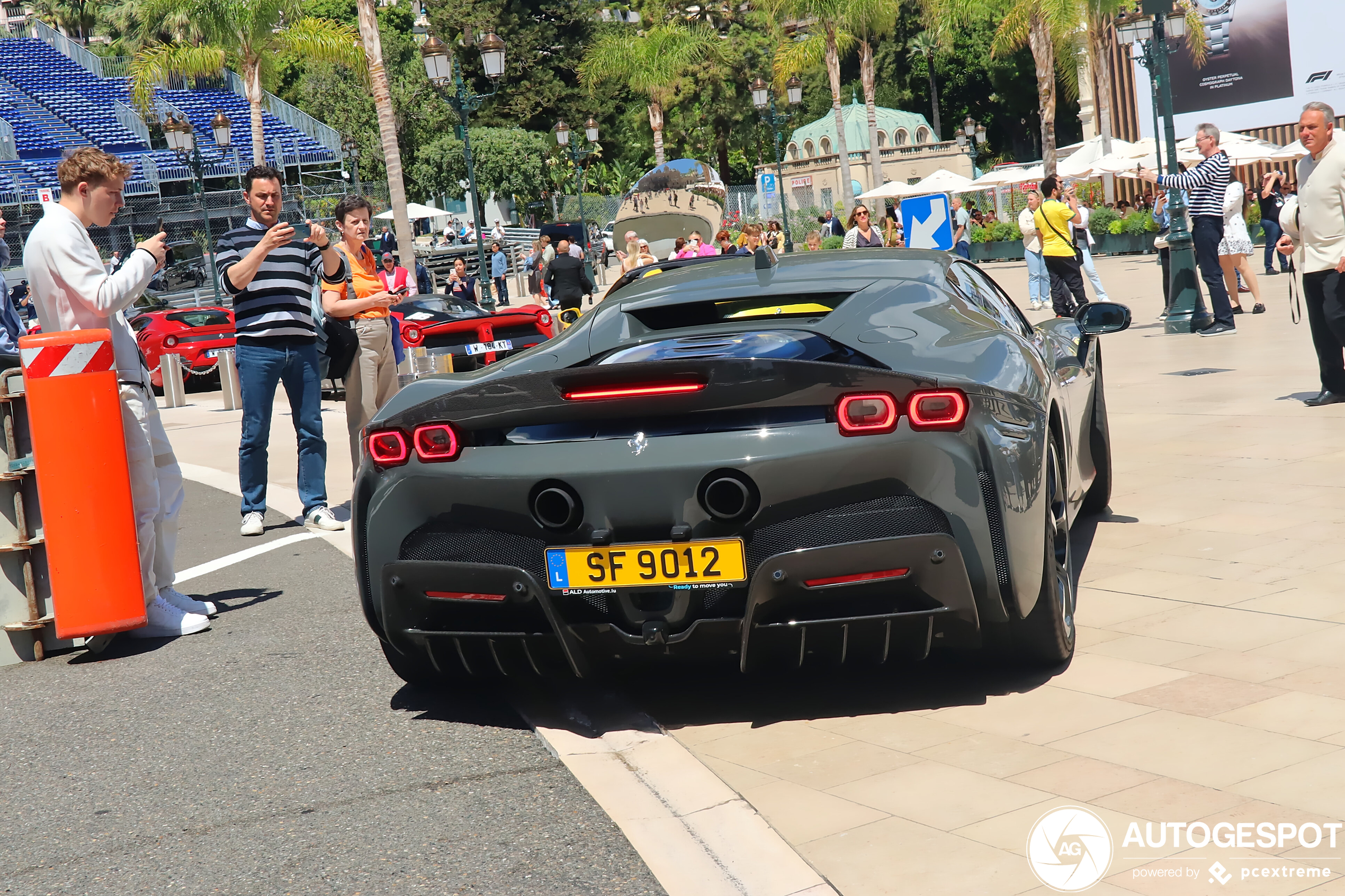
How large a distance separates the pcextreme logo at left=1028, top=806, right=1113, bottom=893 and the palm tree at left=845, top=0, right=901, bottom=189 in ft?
140

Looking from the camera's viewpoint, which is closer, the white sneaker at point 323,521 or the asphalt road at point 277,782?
the asphalt road at point 277,782

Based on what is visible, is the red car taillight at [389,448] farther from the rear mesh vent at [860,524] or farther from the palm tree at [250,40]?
the palm tree at [250,40]

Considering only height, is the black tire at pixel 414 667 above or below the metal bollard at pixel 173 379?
below

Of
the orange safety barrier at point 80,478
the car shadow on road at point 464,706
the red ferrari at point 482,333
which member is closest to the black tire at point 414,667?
the car shadow on road at point 464,706

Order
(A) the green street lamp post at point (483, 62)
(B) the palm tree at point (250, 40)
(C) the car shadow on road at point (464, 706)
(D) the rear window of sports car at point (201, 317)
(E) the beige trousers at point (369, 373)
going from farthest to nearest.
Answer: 1. (B) the palm tree at point (250, 40)
2. (D) the rear window of sports car at point (201, 317)
3. (A) the green street lamp post at point (483, 62)
4. (E) the beige trousers at point (369, 373)
5. (C) the car shadow on road at point (464, 706)

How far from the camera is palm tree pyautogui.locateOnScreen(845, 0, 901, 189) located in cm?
4531

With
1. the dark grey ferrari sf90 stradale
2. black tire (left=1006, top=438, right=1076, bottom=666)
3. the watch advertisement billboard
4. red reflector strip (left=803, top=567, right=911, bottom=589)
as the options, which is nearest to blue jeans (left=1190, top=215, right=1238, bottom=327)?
black tire (left=1006, top=438, right=1076, bottom=666)

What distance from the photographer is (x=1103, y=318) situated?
19.4 feet

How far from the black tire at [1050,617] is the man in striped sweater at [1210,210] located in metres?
11.0

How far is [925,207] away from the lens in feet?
55.3

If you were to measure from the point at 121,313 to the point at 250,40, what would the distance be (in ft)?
108

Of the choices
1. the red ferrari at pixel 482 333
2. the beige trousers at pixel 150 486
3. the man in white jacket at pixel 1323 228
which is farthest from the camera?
the red ferrari at pixel 482 333

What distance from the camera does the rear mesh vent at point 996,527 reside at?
373 centimetres

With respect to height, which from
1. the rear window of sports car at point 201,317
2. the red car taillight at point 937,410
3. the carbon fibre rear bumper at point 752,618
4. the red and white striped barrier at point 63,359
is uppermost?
the rear window of sports car at point 201,317
